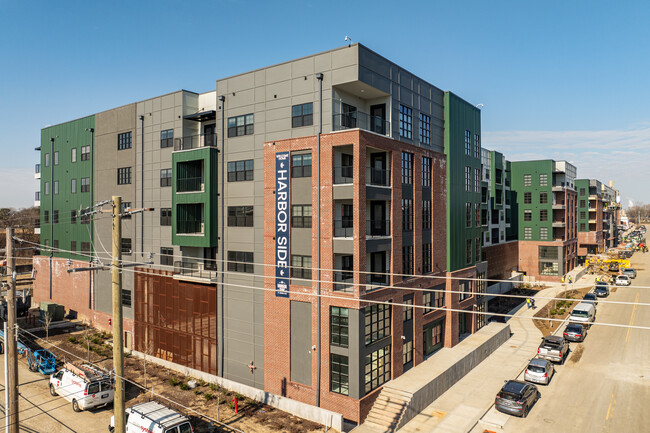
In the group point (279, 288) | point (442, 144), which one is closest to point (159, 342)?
point (279, 288)

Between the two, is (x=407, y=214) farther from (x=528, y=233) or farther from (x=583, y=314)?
(x=528, y=233)

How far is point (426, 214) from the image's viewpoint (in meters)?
34.0

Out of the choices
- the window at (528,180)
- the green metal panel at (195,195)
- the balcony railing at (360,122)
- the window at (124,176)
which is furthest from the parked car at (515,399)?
the window at (528,180)

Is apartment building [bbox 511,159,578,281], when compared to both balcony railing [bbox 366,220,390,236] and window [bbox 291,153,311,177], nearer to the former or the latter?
balcony railing [bbox 366,220,390,236]

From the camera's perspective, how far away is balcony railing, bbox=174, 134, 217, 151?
3515 cm

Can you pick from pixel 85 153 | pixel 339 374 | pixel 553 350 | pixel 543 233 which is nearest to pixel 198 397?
pixel 339 374

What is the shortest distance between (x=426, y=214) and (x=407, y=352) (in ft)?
36.7

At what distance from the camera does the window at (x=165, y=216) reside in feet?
120

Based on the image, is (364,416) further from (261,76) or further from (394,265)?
(261,76)

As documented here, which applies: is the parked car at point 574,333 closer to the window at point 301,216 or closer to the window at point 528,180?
the window at point 301,216

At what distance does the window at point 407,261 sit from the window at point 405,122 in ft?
28.9

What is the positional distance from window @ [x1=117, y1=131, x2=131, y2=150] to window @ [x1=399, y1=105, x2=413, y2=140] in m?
26.9

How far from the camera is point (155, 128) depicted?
124 feet

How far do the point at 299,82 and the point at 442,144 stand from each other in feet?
51.0
